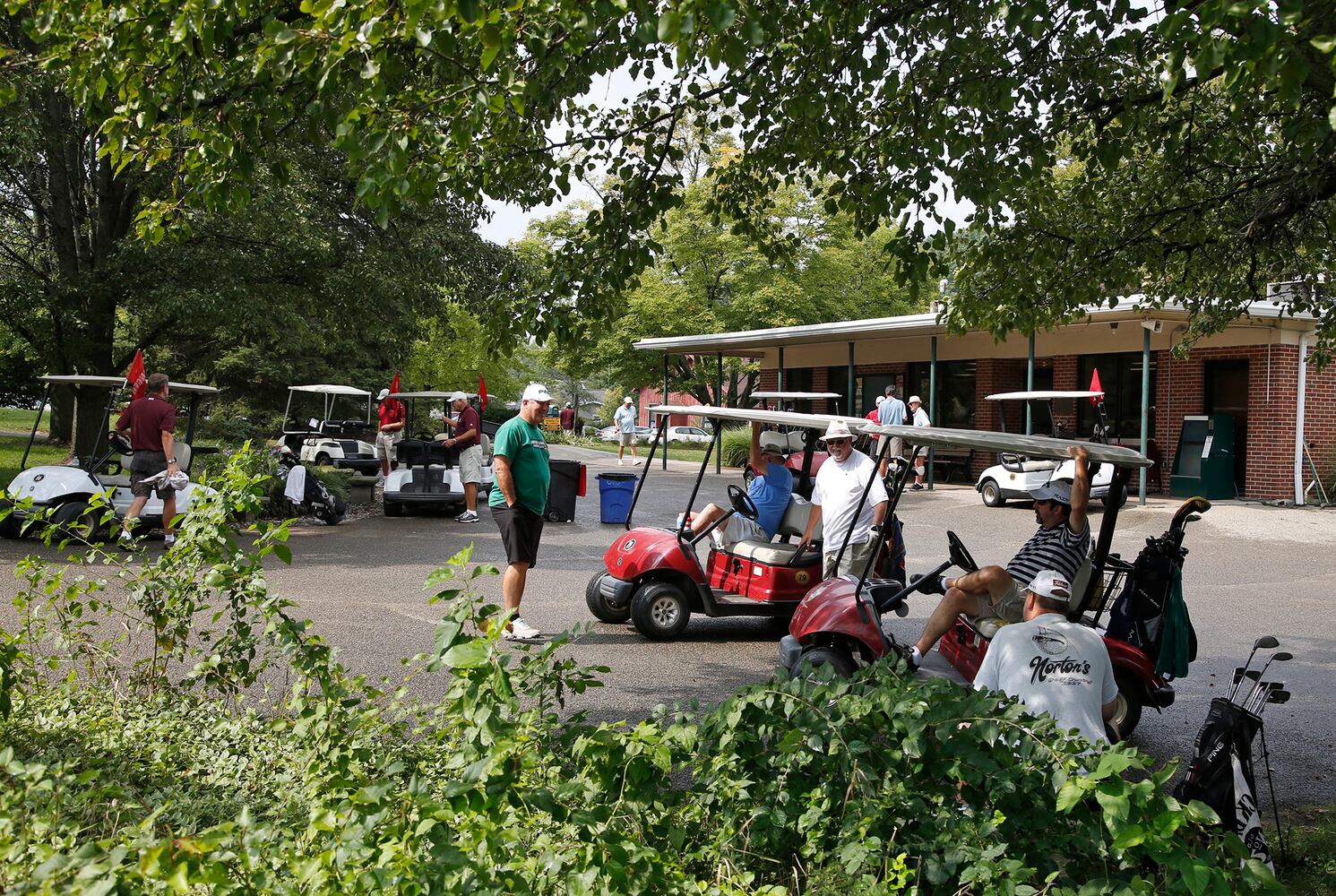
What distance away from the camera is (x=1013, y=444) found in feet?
19.4

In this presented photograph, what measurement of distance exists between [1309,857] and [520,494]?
5.36 metres

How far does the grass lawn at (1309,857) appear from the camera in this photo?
4078mm

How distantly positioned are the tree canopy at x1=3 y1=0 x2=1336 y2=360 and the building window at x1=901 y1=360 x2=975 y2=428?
16344 millimetres

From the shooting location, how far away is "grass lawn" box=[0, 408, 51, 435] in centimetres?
3621

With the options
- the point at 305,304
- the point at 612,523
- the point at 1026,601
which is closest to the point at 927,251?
the point at 1026,601

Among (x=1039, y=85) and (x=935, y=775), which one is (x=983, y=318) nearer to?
(x=1039, y=85)

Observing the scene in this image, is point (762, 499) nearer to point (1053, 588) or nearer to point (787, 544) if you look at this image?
point (787, 544)

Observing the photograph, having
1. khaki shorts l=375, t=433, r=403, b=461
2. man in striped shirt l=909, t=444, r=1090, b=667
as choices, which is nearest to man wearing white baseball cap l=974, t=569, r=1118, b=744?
man in striped shirt l=909, t=444, r=1090, b=667

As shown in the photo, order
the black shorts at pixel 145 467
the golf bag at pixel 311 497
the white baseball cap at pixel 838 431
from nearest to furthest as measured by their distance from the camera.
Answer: the white baseball cap at pixel 838 431 < the black shorts at pixel 145 467 < the golf bag at pixel 311 497

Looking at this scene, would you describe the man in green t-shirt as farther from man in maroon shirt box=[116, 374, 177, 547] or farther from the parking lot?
man in maroon shirt box=[116, 374, 177, 547]

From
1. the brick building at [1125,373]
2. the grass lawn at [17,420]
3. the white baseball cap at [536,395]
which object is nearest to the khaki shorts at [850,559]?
the white baseball cap at [536,395]

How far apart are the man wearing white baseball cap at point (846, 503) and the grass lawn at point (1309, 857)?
338 cm

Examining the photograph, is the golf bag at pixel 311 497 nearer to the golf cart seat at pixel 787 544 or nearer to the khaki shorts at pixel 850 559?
the golf cart seat at pixel 787 544

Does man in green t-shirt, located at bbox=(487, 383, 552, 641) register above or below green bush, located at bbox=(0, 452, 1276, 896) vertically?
above
